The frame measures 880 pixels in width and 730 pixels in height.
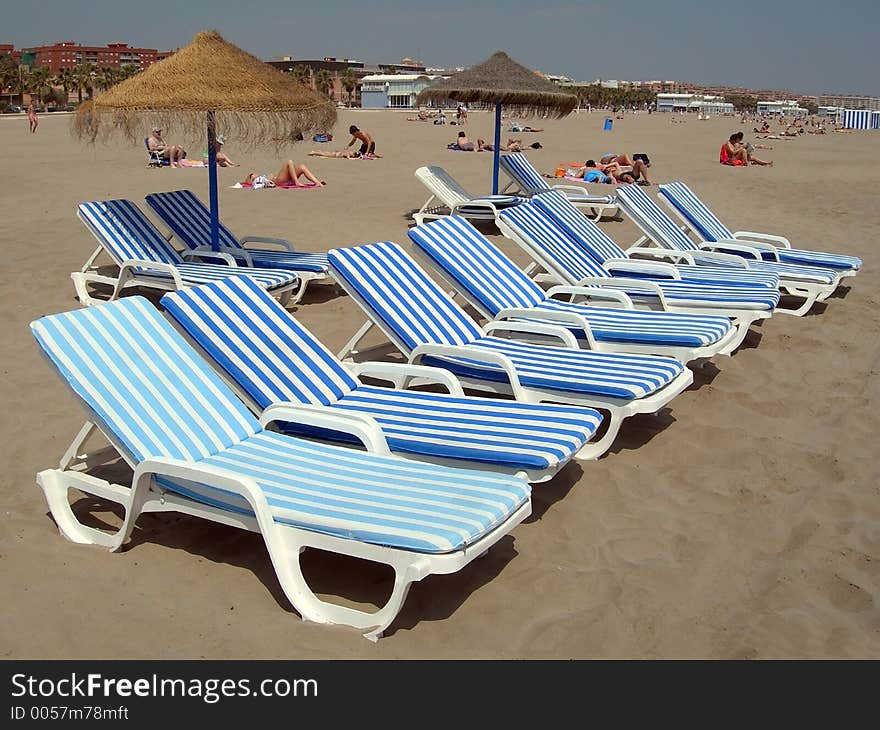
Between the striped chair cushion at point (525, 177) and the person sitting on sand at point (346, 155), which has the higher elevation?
the striped chair cushion at point (525, 177)

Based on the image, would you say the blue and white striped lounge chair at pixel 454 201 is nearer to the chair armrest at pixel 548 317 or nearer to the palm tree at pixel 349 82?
the chair armrest at pixel 548 317

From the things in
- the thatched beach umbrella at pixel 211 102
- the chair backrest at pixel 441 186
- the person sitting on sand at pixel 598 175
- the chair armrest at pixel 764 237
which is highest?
the thatched beach umbrella at pixel 211 102

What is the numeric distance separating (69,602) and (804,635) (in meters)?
2.31

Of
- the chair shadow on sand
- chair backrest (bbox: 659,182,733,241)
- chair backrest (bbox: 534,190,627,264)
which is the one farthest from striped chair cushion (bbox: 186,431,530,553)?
chair backrest (bbox: 659,182,733,241)

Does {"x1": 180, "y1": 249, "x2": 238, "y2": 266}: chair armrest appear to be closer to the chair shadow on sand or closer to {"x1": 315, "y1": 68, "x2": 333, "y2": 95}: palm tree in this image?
the chair shadow on sand

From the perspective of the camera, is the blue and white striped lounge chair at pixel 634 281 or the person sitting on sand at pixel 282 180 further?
the person sitting on sand at pixel 282 180

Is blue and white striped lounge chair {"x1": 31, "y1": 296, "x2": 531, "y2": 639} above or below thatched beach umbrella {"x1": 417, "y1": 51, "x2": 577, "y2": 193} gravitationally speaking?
below

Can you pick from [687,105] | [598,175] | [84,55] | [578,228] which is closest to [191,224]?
[578,228]

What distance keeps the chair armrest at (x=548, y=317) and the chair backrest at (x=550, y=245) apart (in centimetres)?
125

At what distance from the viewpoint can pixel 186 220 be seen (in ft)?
25.1

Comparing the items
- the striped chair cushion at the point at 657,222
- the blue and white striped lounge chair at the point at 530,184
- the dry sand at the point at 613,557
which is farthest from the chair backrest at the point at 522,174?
the dry sand at the point at 613,557

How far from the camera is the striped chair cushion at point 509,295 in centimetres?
504

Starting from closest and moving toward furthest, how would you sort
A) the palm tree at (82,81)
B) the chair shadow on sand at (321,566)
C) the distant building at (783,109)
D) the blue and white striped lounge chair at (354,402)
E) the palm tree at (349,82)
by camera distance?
the chair shadow on sand at (321,566), the blue and white striped lounge chair at (354,402), the palm tree at (82,81), the distant building at (783,109), the palm tree at (349,82)

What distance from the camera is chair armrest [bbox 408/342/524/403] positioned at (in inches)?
169
